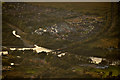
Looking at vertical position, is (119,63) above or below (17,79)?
above

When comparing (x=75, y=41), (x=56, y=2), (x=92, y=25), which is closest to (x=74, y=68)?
(x=75, y=41)

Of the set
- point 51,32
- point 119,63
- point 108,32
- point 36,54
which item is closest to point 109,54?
point 119,63

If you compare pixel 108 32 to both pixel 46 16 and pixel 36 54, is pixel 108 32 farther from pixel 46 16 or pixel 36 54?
pixel 36 54

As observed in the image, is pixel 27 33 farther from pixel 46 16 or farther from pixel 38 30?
pixel 46 16

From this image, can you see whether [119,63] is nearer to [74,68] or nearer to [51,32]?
[74,68]

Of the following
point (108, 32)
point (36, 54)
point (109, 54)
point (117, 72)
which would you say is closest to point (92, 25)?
point (108, 32)

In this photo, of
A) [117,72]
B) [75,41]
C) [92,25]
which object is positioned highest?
[92,25]

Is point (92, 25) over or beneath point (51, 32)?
over

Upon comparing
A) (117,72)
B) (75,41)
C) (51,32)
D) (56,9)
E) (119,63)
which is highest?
(56,9)
